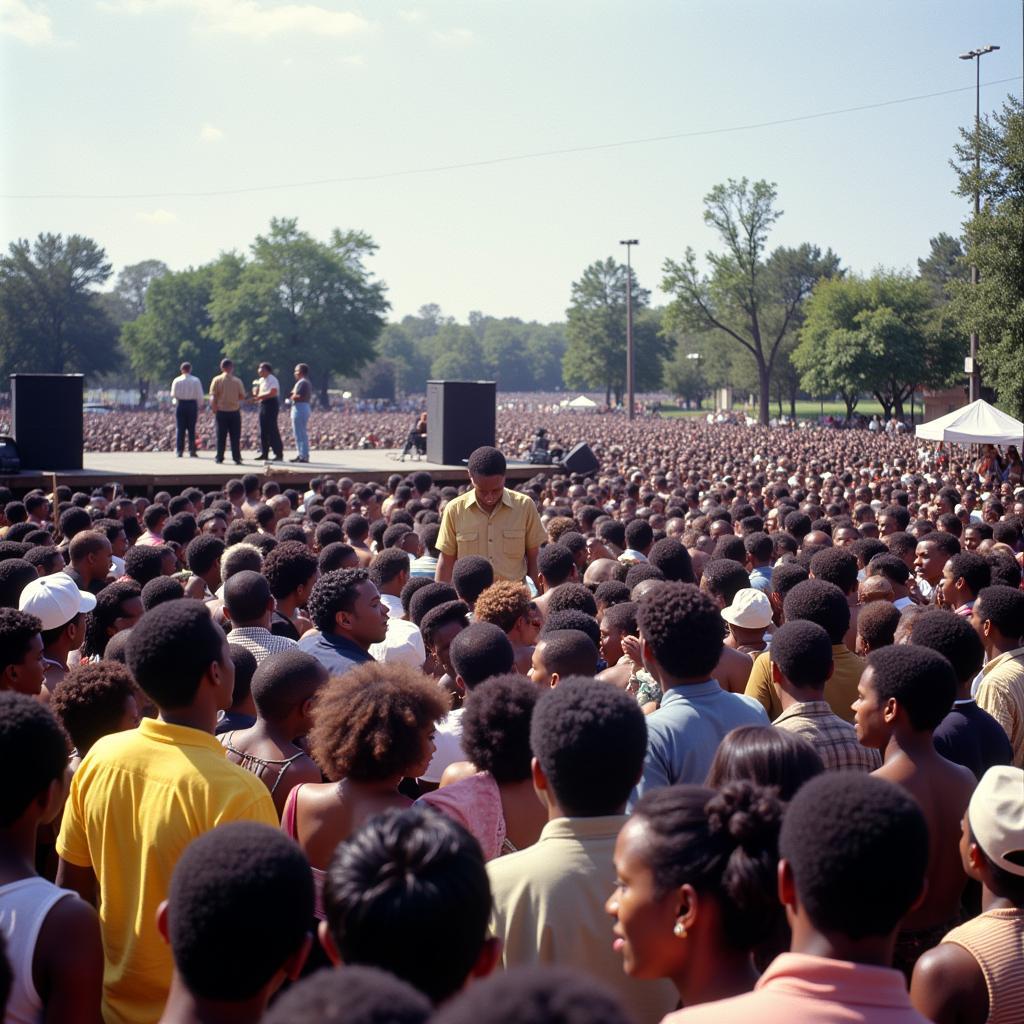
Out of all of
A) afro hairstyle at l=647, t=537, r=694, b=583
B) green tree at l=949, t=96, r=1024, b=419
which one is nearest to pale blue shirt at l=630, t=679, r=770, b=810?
afro hairstyle at l=647, t=537, r=694, b=583

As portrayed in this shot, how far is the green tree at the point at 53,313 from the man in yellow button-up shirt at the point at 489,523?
8603cm

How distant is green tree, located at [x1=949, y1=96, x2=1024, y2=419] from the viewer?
2695 centimetres

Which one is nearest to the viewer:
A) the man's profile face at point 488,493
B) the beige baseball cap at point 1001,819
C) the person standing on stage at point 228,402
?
the beige baseball cap at point 1001,819

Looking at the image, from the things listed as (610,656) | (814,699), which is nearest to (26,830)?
(814,699)

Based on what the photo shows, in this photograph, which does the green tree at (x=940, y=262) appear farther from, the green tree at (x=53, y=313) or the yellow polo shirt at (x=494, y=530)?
the yellow polo shirt at (x=494, y=530)

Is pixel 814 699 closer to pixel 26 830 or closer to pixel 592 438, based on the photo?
pixel 26 830

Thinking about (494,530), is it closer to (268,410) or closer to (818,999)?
(818,999)

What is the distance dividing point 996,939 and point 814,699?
1.53m

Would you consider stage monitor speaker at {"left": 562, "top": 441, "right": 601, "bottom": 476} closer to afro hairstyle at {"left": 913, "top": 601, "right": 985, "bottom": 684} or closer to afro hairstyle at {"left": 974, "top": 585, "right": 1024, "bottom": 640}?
afro hairstyle at {"left": 974, "top": 585, "right": 1024, "bottom": 640}

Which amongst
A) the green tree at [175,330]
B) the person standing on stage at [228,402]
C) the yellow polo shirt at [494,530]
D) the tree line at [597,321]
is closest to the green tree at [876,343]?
the tree line at [597,321]

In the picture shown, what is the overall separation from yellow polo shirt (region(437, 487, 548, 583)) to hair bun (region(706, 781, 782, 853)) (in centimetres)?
577

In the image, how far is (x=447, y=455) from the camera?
2117cm

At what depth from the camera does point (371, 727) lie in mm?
3455

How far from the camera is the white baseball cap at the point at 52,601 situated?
18.4 ft
